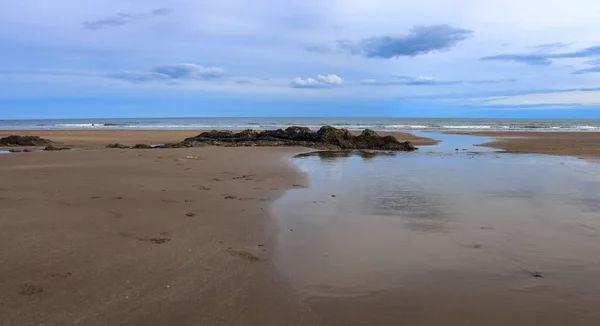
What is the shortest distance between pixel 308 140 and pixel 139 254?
19390mm

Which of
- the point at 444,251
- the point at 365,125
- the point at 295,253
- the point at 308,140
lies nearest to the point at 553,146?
the point at 308,140

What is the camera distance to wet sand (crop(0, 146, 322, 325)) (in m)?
3.48

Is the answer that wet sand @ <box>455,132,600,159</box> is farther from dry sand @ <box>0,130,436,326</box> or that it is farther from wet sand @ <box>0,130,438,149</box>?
dry sand @ <box>0,130,436,326</box>

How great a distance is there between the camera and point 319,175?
11.9m

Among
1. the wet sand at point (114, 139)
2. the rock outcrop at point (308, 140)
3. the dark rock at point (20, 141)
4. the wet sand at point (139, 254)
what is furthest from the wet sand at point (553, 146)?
the dark rock at point (20, 141)

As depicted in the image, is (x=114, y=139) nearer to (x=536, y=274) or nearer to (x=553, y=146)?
(x=553, y=146)

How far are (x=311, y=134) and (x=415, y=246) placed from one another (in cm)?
1902

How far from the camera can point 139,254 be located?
4.79 metres

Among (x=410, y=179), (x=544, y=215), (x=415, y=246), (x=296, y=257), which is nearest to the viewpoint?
(x=296, y=257)

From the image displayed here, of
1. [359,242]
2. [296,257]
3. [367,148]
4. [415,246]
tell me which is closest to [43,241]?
[296,257]

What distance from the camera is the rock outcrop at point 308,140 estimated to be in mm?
22281

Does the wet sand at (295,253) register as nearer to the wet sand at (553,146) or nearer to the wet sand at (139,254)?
the wet sand at (139,254)

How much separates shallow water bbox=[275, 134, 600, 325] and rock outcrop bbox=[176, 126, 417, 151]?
12.2 meters

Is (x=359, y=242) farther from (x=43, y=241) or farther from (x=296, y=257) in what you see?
(x=43, y=241)
